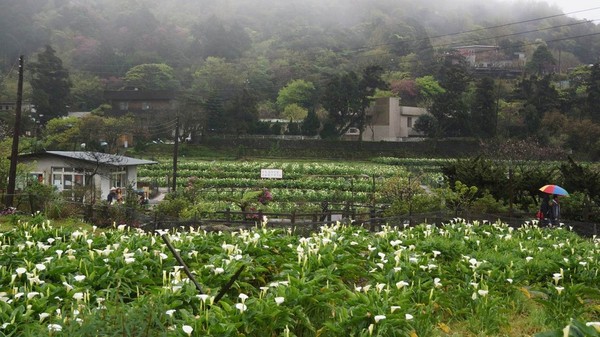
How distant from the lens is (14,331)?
412 centimetres

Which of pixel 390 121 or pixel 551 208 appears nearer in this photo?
pixel 551 208

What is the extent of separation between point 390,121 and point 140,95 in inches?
1112

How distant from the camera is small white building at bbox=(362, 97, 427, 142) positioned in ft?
192

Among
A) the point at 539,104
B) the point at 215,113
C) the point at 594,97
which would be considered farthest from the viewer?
the point at 215,113

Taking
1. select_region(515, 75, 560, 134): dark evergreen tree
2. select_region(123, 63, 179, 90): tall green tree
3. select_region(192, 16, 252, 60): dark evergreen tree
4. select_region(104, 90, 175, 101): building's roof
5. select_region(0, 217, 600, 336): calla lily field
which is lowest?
select_region(0, 217, 600, 336): calla lily field

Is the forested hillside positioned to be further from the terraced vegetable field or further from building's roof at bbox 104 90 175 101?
the terraced vegetable field

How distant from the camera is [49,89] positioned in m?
55.8

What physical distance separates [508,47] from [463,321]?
102882 millimetres

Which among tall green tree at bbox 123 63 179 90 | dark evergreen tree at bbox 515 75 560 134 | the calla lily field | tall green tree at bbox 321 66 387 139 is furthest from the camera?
tall green tree at bbox 123 63 179 90

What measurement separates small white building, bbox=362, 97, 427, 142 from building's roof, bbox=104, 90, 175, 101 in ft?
73.8

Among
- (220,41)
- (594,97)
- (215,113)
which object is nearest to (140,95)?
(215,113)

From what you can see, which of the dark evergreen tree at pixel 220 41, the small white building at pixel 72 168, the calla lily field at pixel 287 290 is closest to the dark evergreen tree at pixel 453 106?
the small white building at pixel 72 168

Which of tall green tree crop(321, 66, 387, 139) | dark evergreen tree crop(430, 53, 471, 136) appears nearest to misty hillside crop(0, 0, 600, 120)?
tall green tree crop(321, 66, 387, 139)

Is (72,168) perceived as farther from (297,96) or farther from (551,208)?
(297,96)
